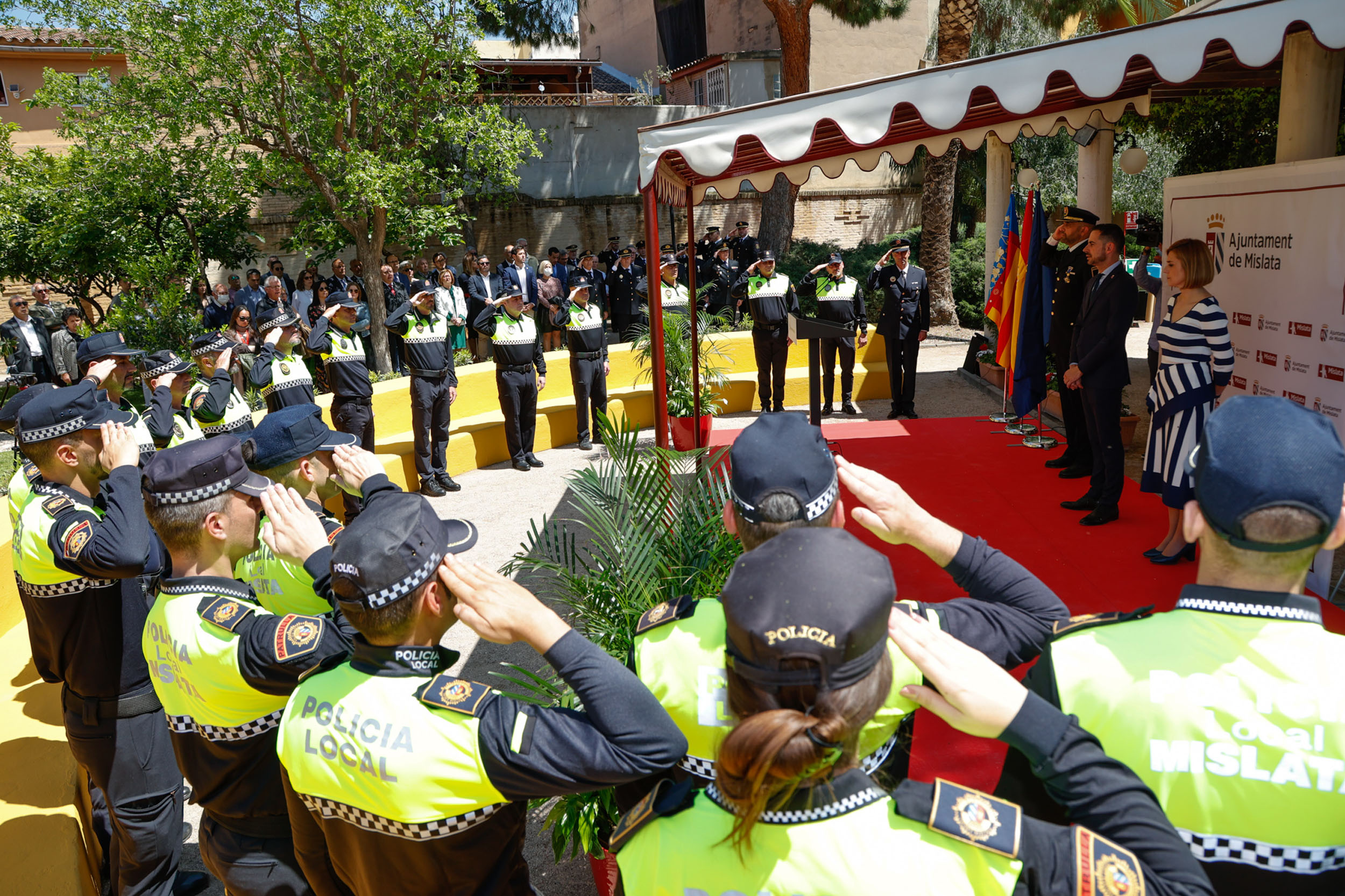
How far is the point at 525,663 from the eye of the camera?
514 centimetres

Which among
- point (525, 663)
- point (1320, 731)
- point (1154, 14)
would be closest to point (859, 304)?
point (525, 663)

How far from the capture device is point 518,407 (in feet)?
31.1

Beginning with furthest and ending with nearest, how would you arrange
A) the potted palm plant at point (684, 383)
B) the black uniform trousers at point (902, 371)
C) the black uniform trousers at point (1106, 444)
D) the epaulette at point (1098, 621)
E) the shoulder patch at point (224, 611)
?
the black uniform trousers at point (902, 371) → the potted palm plant at point (684, 383) → the black uniform trousers at point (1106, 444) → the shoulder patch at point (224, 611) → the epaulette at point (1098, 621)

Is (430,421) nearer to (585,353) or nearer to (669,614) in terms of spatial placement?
(585,353)

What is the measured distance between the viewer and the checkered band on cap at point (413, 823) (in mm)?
1744

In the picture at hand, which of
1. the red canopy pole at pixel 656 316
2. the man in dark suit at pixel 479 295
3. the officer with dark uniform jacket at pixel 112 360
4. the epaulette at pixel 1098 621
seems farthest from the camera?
the man in dark suit at pixel 479 295

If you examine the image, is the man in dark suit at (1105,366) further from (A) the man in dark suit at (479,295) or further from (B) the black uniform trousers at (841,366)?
(A) the man in dark suit at (479,295)

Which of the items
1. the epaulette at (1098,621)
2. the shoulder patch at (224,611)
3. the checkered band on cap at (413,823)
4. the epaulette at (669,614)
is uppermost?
the epaulette at (1098,621)

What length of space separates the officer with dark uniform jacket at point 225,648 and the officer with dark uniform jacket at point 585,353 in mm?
7187

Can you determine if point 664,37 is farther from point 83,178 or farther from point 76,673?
point 76,673

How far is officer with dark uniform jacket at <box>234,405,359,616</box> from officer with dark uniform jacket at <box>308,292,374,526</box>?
449 cm

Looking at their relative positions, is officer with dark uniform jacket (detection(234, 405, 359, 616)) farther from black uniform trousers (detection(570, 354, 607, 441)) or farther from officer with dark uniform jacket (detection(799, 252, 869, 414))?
officer with dark uniform jacket (detection(799, 252, 869, 414))

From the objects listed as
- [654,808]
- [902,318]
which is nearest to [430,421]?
[902,318]

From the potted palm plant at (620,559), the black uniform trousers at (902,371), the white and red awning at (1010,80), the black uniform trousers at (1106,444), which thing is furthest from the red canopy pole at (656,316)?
the black uniform trousers at (902,371)
